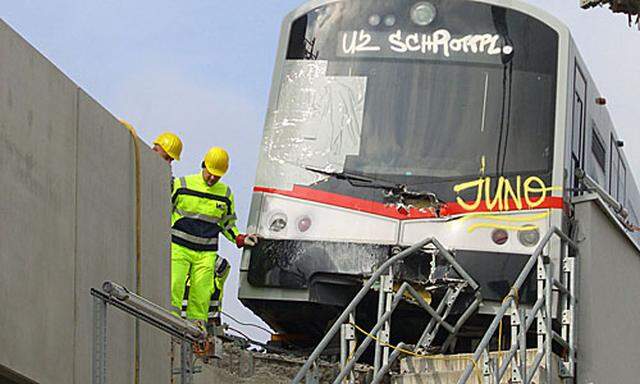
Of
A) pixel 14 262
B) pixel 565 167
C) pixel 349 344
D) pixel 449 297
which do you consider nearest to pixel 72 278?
pixel 14 262

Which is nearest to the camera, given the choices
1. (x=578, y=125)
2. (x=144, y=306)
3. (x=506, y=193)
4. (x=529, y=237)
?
(x=144, y=306)

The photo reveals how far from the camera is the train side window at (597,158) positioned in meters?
16.6

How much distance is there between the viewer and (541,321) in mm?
13711

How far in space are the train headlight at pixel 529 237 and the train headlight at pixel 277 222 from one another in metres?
2.11

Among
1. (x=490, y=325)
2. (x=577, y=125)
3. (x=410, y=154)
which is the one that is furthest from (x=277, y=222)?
(x=577, y=125)

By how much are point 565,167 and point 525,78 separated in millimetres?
932

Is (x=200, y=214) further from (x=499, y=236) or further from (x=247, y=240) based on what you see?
(x=499, y=236)

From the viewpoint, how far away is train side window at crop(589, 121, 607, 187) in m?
16.6

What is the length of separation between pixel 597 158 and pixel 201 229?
4.20 meters

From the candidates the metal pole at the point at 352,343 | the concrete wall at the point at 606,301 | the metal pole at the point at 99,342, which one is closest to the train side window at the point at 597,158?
the concrete wall at the point at 606,301

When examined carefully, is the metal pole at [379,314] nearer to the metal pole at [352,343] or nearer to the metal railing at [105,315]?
the metal pole at [352,343]

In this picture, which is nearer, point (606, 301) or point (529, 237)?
point (529, 237)

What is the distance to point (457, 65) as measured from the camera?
15555mm

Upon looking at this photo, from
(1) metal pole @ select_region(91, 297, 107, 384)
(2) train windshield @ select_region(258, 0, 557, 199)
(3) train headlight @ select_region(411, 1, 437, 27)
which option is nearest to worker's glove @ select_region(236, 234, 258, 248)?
(2) train windshield @ select_region(258, 0, 557, 199)
